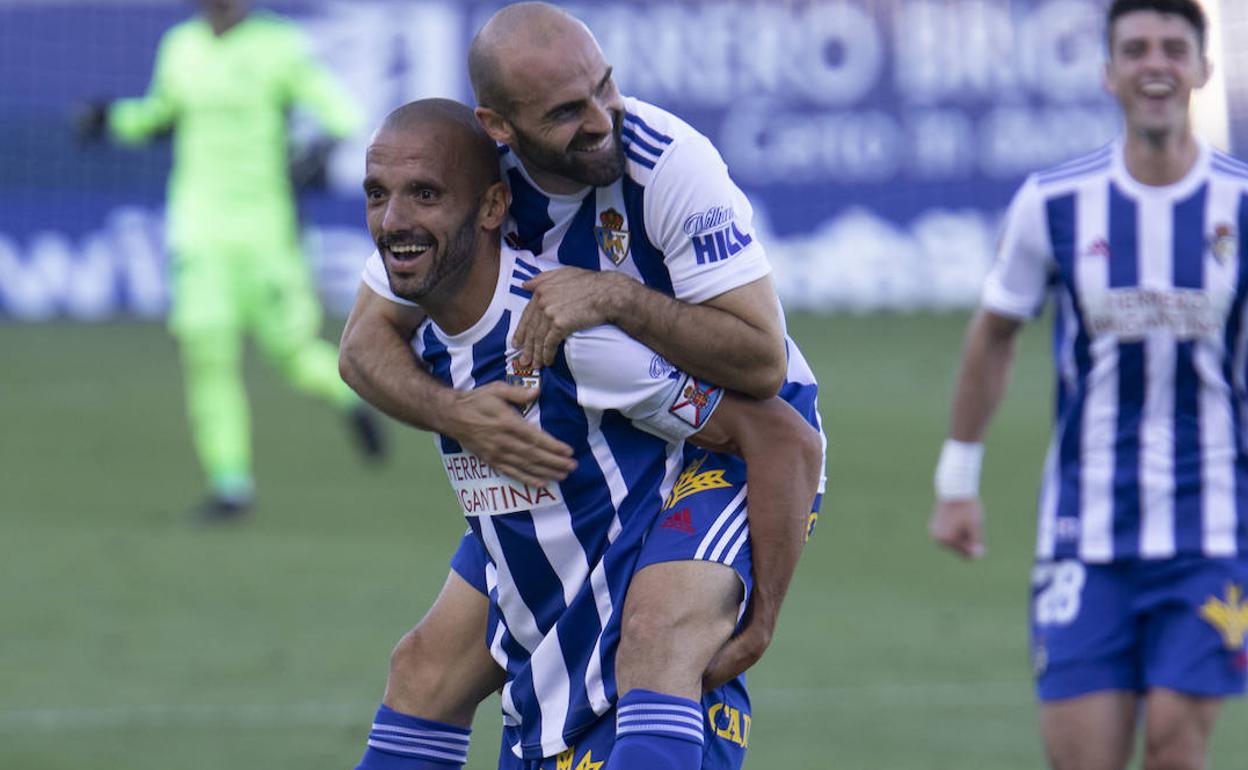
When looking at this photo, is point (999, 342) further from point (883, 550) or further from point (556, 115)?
point (883, 550)

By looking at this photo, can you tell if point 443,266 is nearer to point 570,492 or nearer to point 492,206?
point 492,206

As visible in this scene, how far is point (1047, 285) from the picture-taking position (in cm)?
594

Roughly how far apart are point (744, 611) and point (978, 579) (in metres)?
5.90

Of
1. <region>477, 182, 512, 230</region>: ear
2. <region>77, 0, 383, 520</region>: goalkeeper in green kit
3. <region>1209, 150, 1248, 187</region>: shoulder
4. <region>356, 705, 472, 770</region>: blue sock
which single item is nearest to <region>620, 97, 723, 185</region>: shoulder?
<region>477, 182, 512, 230</region>: ear

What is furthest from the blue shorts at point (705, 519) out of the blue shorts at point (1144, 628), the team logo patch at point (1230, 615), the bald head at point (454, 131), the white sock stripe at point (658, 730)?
the team logo patch at point (1230, 615)

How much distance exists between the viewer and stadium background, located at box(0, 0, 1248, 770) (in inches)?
308

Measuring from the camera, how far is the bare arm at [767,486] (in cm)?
447

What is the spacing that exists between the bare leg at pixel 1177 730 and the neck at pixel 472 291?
7.02 ft

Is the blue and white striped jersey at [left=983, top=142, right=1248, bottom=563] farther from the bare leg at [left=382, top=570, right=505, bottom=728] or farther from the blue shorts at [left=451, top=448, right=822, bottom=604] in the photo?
the bare leg at [left=382, top=570, right=505, bottom=728]

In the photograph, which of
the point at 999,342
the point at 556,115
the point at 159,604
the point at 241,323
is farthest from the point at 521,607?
the point at 241,323

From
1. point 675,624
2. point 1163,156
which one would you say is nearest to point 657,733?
point 675,624

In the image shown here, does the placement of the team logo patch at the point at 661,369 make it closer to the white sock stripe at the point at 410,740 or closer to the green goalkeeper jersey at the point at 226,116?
the white sock stripe at the point at 410,740

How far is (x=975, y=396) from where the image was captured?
612 cm

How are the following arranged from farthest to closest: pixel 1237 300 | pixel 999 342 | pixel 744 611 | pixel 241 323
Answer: pixel 241 323 → pixel 999 342 → pixel 1237 300 → pixel 744 611
